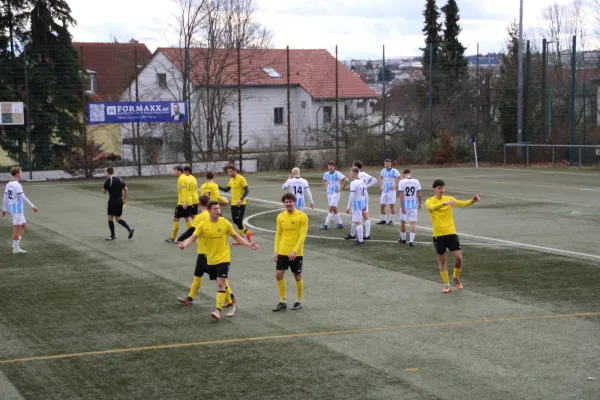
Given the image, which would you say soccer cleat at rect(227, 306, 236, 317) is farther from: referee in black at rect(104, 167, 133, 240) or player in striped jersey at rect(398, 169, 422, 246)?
referee in black at rect(104, 167, 133, 240)

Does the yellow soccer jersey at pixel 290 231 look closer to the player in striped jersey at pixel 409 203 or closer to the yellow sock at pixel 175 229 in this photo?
the player in striped jersey at pixel 409 203

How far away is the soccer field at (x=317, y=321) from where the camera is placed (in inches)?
375

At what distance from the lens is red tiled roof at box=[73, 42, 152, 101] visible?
55.7m

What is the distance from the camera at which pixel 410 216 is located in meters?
19.7

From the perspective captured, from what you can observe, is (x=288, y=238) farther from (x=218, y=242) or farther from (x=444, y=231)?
(x=444, y=231)

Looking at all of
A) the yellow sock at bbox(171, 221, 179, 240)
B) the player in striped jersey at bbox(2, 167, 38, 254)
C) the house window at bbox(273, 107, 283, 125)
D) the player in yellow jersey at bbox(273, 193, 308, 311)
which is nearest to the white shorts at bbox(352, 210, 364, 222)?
the yellow sock at bbox(171, 221, 179, 240)

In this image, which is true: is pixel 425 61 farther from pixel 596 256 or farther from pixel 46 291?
pixel 46 291

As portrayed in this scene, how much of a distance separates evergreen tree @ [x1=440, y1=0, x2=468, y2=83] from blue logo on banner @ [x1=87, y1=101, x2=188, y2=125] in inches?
649

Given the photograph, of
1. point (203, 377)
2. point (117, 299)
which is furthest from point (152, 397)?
point (117, 299)

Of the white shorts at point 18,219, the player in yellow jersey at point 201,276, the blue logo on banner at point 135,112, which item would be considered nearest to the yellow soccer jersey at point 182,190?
the white shorts at point 18,219

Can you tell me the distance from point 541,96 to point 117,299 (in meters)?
36.3

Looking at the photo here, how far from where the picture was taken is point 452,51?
57.5 meters

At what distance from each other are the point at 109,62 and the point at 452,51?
27171mm

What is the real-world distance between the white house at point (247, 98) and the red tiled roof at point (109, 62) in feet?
6.06
